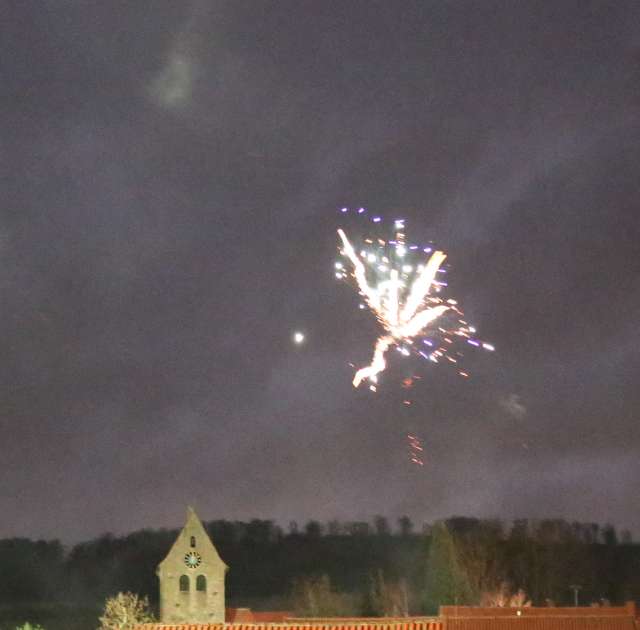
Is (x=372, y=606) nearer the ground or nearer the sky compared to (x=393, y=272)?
nearer the ground

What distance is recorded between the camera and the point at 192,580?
7706cm

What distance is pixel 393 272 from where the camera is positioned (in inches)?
1665

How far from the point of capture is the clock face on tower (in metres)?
77.8

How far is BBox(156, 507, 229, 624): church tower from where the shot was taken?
75.1m

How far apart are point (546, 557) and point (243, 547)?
4823 centimetres

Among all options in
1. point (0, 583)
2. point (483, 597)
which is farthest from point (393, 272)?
point (0, 583)

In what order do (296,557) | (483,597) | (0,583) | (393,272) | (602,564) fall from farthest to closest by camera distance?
(296,557) < (0,583) < (602,564) < (483,597) < (393,272)

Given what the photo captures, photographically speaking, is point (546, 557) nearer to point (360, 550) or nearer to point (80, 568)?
point (360, 550)

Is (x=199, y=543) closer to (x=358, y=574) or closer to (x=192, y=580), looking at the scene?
(x=192, y=580)

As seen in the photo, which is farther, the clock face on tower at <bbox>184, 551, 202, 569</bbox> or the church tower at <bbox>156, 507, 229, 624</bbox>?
the clock face on tower at <bbox>184, 551, 202, 569</bbox>

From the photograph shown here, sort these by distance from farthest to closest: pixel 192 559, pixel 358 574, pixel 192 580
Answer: pixel 358 574, pixel 192 559, pixel 192 580

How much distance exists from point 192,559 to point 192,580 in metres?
1.33

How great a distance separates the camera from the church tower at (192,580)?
246 feet

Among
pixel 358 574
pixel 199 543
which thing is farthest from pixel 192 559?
pixel 358 574
